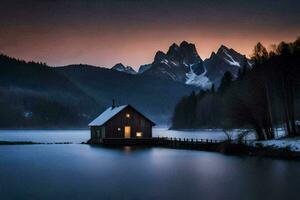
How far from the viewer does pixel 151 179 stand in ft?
116

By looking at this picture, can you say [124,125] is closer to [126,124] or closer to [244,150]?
[126,124]

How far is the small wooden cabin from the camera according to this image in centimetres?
8150

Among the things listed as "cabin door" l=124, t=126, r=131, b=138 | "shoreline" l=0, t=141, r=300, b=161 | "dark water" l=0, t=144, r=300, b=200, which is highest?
"cabin door" l=124, t=126, r=131, b=138

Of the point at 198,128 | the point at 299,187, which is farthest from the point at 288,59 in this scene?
the point at 198,128

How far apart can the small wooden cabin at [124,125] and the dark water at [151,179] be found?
31.2 meters

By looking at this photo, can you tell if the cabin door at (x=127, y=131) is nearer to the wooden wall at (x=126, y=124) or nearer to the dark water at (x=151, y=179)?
the wooden wall at (x=126, y=124)

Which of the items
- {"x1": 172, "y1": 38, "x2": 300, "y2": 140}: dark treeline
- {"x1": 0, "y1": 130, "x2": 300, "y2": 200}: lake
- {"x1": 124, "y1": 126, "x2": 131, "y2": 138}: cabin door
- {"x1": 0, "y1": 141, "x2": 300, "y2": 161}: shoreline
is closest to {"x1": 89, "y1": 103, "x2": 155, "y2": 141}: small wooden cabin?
{"x1": 124, "y1": 126, "x2": 131, "y2": 138}: cabin door

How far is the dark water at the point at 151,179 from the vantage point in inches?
1121

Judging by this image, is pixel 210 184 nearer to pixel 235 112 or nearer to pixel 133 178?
pixel 133 178

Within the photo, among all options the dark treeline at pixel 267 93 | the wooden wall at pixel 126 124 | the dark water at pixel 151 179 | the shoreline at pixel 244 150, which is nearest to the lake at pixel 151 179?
the dark water at pixel 151 179

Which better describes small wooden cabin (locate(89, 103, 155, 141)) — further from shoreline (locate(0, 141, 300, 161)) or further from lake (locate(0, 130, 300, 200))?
lake (locate(0, 130, 300, 200))

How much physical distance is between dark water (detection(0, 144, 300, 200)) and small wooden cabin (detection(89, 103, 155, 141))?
31.2 metres

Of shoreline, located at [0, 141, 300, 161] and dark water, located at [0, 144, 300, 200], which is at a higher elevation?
shoreline, located at [0, 141, 300, 161]

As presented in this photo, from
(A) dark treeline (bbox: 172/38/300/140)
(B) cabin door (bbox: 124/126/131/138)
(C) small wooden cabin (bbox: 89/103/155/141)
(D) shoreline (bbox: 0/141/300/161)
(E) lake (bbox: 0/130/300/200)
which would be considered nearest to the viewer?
(E) lake (bbox: 0/130/300/200)
